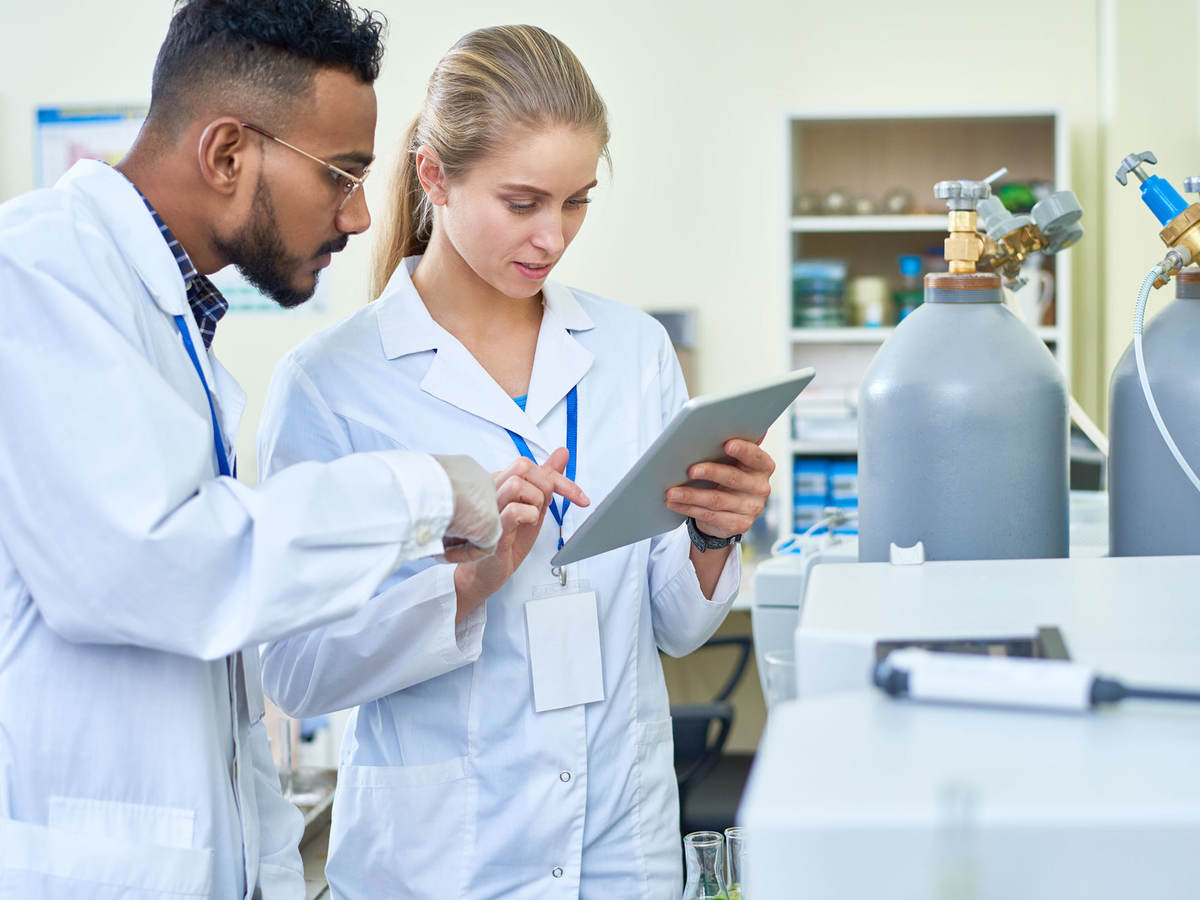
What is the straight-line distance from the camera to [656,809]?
1.24 m

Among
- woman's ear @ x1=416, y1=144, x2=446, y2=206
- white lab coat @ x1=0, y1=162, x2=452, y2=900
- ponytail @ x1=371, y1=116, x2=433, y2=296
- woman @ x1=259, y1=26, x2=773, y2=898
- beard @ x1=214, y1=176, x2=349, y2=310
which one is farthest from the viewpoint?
ponytail @ x1=371, y1=116, x2=433, y2=296

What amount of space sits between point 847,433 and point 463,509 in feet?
9.79

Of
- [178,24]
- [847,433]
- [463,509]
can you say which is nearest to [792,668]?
[463,509]

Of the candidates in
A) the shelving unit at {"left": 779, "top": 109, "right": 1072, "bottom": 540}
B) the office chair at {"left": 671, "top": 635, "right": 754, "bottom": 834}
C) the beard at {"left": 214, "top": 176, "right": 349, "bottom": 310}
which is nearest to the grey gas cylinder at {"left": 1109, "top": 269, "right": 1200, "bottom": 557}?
the beard at {"left": 214, "top": 176, "right": 349, "bottom": 310}

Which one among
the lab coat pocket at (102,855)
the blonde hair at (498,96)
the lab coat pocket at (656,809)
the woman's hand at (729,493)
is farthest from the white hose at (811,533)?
the lab coat pocket at (102,855)

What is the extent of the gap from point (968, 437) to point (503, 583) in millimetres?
475

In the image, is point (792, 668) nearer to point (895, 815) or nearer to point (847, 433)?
point (895, 815)

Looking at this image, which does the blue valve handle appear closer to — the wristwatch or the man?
the wristwatch

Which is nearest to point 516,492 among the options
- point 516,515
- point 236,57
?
point 516,515

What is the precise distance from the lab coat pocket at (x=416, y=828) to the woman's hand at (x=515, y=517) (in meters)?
0.17

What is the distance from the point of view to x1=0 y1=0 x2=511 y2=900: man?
805 mm

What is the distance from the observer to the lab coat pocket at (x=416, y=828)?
3.83 ft

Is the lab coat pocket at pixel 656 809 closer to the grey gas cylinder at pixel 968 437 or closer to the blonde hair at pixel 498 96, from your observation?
the grey gas cylinder at pixel 968 437

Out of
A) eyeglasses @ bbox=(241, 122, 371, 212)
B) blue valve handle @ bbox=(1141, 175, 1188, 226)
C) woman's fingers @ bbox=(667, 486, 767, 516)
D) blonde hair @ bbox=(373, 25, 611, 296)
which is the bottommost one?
woman's fingers @ bbox=(667, 486, 767, 516)
